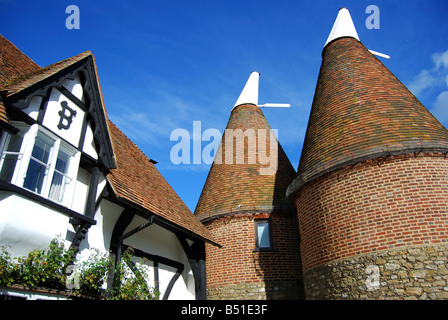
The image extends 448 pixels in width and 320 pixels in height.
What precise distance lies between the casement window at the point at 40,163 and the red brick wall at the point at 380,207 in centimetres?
583

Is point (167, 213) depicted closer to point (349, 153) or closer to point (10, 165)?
point (10, 165)

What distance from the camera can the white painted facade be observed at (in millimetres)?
5105

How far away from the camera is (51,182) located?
5.86 metres

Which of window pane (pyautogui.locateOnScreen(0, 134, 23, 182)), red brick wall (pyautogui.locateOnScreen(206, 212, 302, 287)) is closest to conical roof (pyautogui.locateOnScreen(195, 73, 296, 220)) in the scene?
red brick wall (pyautogui.locateOnScreen(206, 212, 302, 287))

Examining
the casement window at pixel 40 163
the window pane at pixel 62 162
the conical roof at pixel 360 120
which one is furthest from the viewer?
the conical roof at pixel 360 120

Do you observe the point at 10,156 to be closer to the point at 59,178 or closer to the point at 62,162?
the point at 59,178

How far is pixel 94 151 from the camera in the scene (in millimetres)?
6922

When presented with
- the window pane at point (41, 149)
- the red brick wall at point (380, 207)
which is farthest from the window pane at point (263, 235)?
the window pane at point (41, 149)

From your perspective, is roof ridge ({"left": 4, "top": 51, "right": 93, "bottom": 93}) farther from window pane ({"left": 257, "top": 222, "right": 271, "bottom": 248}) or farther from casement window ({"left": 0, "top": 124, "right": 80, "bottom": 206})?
window pane ({"left": 257, "top": 222, "right": 271, "bottom": 248})

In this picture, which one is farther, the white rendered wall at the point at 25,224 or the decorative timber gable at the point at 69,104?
the decorative timber gable at the point at 69,104

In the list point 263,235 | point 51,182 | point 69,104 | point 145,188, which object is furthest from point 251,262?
point 69,104

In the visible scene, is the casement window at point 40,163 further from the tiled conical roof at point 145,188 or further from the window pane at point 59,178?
the tiled conical roof at point 145,188

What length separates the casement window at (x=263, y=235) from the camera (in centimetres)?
1184
